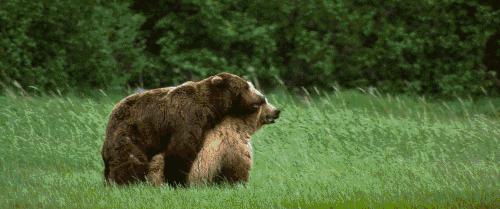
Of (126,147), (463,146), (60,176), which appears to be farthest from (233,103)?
(463,146)

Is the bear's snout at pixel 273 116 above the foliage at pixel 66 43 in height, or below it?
above

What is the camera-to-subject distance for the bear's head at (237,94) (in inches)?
331

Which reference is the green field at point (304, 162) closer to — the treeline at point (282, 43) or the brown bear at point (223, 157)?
the brown bear at point (223, 157)

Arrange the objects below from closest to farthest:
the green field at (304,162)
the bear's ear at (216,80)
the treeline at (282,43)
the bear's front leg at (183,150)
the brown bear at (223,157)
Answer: the green field at (304,162)
the bear's front leg at (183,150)
the brown bear at (223,157)
the bear's ear at (216,80)
the treeline at (282,43)

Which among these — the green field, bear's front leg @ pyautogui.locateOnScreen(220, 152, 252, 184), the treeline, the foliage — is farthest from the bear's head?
the treeline

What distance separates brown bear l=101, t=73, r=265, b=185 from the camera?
8.17 metres

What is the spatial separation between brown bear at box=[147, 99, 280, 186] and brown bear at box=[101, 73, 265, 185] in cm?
6

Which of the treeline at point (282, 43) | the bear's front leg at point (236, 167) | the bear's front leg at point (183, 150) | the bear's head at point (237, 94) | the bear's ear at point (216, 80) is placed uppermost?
the bear's ear at point (216, 80)

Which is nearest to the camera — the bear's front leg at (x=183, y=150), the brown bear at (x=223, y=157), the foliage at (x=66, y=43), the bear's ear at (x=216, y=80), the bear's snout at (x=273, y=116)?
the bear's front leg at (x=183, y=150)

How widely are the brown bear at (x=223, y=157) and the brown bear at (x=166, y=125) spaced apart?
60 millimetres

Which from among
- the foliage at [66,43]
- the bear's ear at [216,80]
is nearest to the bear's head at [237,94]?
the bear's ear at [216,80]

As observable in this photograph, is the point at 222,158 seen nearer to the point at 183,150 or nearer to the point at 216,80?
the point at 183,150

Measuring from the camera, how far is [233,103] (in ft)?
27.8

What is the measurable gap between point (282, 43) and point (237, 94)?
9.28 metres
